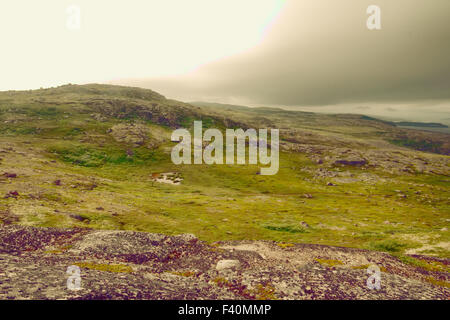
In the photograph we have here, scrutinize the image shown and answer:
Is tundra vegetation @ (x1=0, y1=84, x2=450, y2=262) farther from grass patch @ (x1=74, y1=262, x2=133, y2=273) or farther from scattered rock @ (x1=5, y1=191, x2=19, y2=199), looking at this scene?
grass patch @ (x1=74, y1=262, x2=133, y2=273)

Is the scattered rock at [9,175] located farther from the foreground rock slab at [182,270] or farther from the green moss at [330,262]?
the green moss at [330,262]

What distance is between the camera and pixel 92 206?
52.7 m

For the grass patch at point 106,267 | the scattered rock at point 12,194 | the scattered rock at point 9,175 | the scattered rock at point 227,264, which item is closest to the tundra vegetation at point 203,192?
the scattered rock at point 12,194

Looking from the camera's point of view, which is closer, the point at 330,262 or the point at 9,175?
the point at 330,262

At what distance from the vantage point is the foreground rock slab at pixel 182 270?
656 inches

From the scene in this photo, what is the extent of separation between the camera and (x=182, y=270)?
24.0m

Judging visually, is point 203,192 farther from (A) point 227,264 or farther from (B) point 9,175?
(A) point 227,264

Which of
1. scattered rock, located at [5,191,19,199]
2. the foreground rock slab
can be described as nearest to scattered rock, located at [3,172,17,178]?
scattered rock, located at [5,191,19,199]

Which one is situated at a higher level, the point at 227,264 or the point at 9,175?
the point at 9,175

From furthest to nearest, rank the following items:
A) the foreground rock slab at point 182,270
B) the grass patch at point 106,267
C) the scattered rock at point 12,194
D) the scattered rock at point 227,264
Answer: the scattered rock at point 12,194 < the scattered rock at point 227,264 < the grass patch at point 106,267 < the foreground rock slab at point 182,270

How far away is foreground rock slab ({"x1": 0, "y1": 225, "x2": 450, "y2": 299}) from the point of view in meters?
16.7

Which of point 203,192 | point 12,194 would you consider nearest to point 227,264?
point 12,194

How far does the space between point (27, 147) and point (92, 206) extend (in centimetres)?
10007

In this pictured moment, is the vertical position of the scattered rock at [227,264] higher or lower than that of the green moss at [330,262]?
higher
